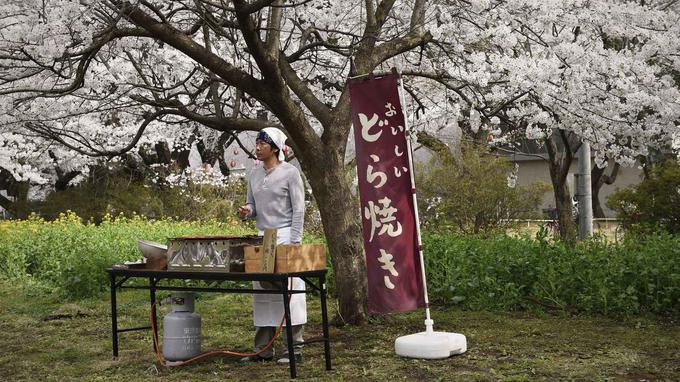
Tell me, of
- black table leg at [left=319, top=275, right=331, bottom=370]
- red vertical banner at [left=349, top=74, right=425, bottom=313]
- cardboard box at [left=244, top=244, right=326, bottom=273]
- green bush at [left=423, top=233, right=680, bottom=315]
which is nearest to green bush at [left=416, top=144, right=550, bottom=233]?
green bush at [left=423, top=233, right=680, bottom=315]

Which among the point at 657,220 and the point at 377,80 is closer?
the point at 377,80

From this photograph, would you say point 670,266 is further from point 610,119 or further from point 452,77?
point 452,77

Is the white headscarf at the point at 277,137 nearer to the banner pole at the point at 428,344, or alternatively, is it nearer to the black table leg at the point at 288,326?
the banner pole at the point at 428,344

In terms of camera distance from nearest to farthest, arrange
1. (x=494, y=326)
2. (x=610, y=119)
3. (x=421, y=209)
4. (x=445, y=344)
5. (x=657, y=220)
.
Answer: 1. (x=445, y=344)
2. (x=494, y=326)
3. (x=610, y=119)
4. (x=657, y=220)
5. (x=421, y=209)

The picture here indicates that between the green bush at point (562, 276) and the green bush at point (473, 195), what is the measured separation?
4.68 meters

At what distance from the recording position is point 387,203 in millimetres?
7582

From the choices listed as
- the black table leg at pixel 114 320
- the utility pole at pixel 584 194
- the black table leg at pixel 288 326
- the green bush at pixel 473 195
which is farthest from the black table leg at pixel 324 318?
the green bush at pixel 473 195

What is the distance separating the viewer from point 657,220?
46.8 ft

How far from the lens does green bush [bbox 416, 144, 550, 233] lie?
16359 mm

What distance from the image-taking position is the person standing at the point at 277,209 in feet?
23.6

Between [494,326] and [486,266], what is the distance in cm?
175

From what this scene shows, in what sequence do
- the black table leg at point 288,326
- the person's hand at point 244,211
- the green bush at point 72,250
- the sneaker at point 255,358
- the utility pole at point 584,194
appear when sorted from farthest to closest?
the utility pole at point 584,194 → the green bush at point 72,250 → the sneaker at point 255,358 → the person's hand at point 244,211 → the black table leg at point 288,326

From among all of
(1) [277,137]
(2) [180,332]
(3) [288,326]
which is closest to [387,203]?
(1) [277,137]

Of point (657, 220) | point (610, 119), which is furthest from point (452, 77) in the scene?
point (657, 220)
